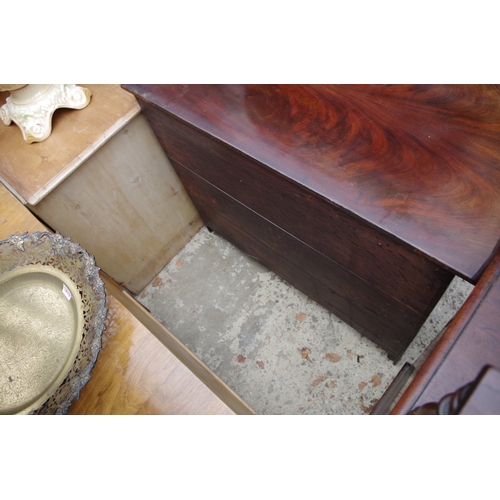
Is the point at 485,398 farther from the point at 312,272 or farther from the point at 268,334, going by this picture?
the point at 268,334

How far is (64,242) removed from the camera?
97cm

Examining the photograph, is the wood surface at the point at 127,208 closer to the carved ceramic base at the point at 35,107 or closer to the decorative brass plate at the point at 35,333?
the carved ceramic base at the point at 35,107

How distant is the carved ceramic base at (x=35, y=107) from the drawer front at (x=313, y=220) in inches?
11.6

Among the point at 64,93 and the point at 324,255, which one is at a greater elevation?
the point at 324,255

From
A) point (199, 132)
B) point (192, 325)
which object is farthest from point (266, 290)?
point (199, 132)

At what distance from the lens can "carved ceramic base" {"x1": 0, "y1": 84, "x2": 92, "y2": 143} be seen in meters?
1.35

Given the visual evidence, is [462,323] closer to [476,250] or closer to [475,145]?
[476,250]

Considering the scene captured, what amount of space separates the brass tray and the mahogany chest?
499 mm

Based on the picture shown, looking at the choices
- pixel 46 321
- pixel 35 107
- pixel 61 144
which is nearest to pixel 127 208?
pixel 61 144

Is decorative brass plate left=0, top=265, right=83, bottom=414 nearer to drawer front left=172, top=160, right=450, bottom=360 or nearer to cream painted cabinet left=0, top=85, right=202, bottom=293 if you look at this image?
cream painted cabinet left=0, top=85, right=202, bottom=293

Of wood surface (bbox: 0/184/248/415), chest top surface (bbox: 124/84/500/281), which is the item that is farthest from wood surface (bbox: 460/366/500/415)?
wood surface (bbox: 0/184/248/415)

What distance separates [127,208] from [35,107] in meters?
0.47

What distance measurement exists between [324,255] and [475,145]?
49 cm

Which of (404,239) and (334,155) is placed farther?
(334,155)
